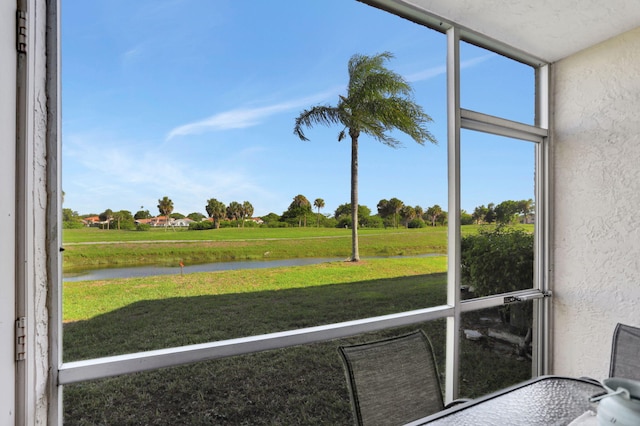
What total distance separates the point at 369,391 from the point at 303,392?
1434mm

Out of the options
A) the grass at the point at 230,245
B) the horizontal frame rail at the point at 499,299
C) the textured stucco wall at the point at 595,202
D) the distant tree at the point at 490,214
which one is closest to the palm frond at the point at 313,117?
the grass at the point at 230,245

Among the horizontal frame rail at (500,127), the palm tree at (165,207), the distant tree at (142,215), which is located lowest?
the distant tree at (142,215)

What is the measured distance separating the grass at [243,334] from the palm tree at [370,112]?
46 centimetres

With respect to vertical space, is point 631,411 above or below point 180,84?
below

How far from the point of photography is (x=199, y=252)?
2.35 meters

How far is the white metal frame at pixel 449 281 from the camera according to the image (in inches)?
53.7

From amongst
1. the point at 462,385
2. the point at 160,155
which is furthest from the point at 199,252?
the point at 462,385

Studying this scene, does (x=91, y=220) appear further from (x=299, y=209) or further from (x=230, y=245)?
(x=299, y=209)

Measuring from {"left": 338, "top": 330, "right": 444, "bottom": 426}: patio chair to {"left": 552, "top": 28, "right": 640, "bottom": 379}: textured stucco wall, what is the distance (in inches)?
69.2

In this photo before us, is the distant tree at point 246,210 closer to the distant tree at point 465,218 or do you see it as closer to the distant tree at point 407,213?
the distant tree at point 407,213

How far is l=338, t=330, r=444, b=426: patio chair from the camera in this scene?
4.34ft

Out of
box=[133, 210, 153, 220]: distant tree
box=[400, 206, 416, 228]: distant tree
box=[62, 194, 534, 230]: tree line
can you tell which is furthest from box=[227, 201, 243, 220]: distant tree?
box=[400, 206, 416, 228]: distant tree

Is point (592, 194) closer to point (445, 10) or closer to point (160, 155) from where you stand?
point (445, 10)
